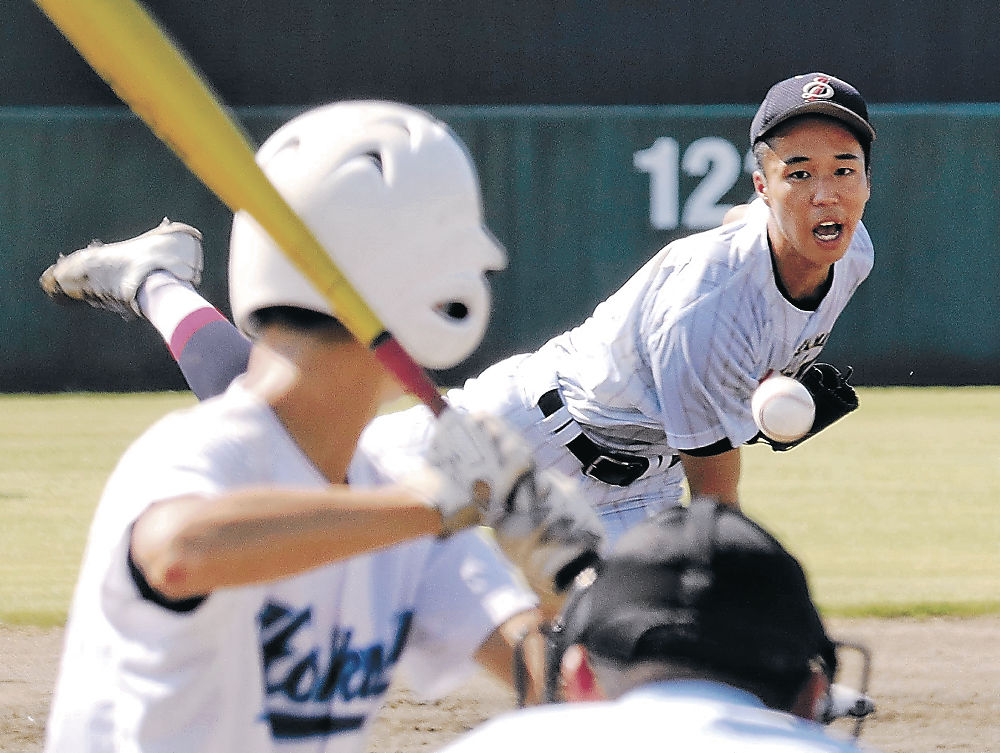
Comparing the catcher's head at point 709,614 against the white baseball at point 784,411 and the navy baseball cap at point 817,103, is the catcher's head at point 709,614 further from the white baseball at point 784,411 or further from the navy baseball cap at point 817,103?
the navy baseball cap at point 817,103

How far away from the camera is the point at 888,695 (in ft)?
18.3

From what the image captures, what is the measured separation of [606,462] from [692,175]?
9598mm

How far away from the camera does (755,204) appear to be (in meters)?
4.69

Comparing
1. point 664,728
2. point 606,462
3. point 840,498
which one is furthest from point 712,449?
point 840,498

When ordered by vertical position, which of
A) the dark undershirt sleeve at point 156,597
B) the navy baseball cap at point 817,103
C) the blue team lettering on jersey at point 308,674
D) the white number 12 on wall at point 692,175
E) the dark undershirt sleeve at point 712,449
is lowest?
the blue team lettering on jersey at point 308,674

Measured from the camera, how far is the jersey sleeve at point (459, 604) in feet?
8.42

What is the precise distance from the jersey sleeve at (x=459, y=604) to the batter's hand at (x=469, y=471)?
26cm

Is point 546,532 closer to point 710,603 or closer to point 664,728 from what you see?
point 710,603

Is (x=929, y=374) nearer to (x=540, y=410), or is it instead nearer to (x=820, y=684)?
(x=540, y=410)

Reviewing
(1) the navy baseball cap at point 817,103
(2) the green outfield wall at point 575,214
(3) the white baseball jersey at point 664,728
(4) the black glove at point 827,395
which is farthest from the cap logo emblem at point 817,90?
(2) the green outfield wall at point 575,214

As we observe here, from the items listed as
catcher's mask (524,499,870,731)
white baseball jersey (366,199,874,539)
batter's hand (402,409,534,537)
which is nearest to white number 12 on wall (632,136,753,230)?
white baseball jersey (366,199,874,539)

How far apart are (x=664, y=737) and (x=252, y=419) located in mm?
953

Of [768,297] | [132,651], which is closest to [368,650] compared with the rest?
[132,651]

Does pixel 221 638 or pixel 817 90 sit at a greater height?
pixel 817 90
